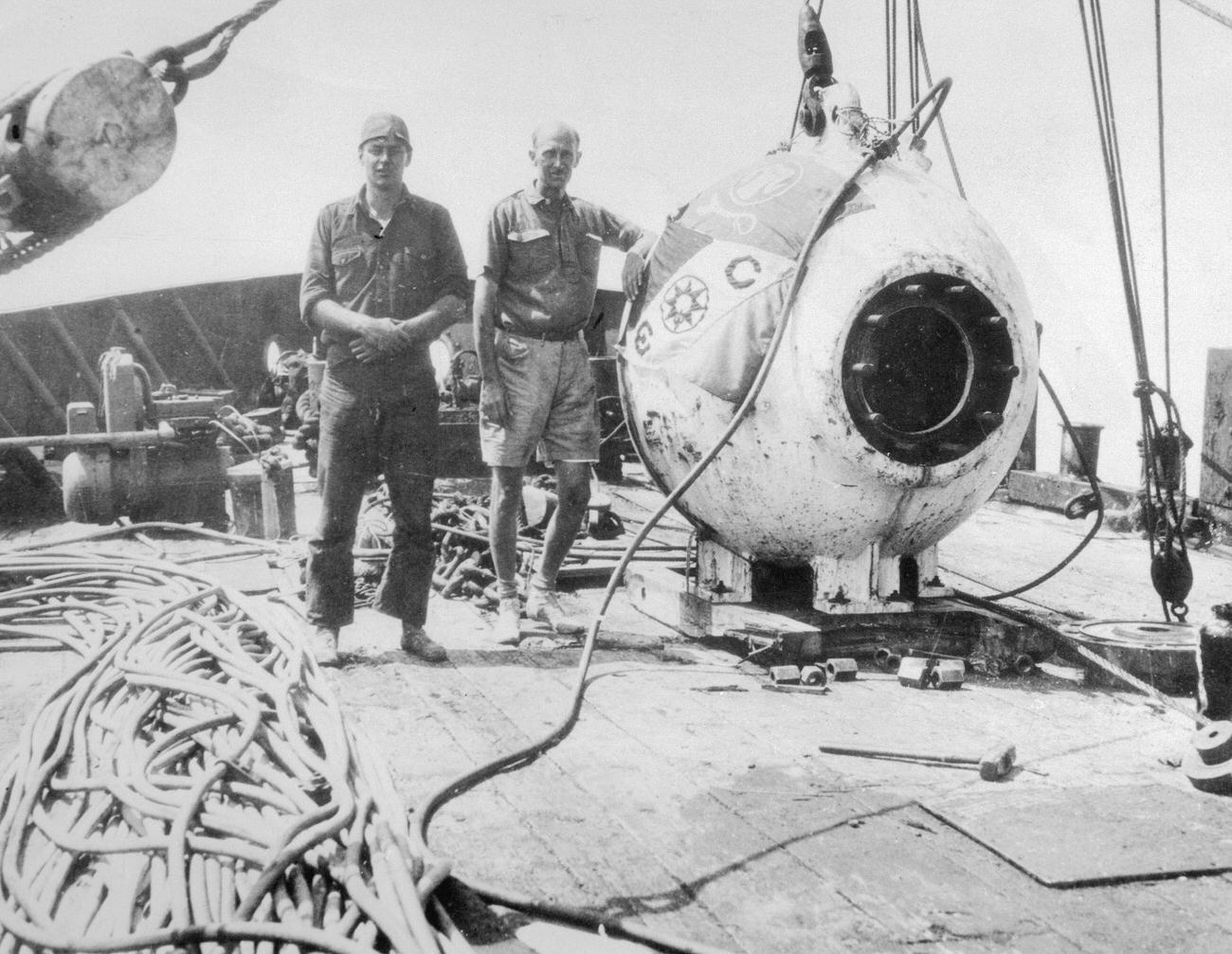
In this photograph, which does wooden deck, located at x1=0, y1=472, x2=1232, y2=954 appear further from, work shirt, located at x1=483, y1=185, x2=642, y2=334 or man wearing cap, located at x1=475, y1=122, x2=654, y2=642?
work shirt, located at x1=483, y1=185, x2=642, y2=334

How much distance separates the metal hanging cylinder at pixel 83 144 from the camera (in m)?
5.67

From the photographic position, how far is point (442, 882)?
1832mm

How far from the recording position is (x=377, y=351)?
11.2ft

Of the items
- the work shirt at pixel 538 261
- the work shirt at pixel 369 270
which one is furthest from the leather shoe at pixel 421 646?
the work shirt at pixel 538 261

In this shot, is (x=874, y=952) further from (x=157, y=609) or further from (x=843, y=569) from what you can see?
(x=157, y=609)

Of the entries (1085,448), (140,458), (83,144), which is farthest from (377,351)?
(1085,448)

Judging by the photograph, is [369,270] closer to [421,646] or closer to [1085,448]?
[421,646]

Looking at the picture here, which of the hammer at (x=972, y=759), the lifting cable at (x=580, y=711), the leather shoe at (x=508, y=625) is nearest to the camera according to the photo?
the lifting cable at (x=580, y=711)

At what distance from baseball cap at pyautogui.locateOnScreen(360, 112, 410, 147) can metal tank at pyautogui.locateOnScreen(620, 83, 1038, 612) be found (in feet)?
3.07

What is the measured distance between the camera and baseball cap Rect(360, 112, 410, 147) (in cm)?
338

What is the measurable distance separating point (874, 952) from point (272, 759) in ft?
4.32

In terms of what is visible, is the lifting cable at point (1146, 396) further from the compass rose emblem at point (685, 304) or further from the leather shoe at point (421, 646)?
the leather shoe at point (421, 646)

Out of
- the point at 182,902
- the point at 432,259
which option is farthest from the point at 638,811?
the point at 432,259

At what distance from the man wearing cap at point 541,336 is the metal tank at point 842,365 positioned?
0.33 m
